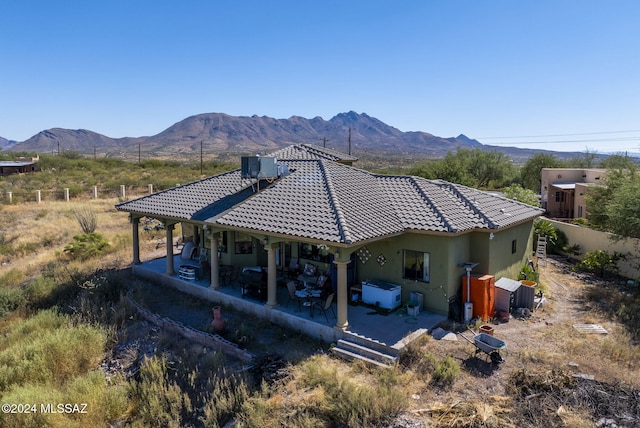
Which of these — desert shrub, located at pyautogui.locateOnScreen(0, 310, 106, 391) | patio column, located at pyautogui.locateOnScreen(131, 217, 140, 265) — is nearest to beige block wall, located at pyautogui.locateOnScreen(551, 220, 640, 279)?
desert shrub, located at pyautogui.locateOnScreen(0, 310, 106, 391)

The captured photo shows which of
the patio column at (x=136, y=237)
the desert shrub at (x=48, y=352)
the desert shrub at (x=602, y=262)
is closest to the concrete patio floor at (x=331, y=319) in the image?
the desert shrub at (x=48, y=352)

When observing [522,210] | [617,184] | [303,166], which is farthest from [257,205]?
Answer: [617,184]

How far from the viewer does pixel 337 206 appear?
43.0ft

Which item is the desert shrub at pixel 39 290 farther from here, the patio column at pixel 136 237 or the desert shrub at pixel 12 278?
the patio column at pixel 136 237

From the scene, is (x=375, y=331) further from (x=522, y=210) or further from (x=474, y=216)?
(x=522, y=210)

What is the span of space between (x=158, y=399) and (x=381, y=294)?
267 inches

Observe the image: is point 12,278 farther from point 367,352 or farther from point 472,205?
point 472,205

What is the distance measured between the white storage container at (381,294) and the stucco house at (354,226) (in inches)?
10.2

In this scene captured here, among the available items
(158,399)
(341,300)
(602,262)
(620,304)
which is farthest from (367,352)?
(602,262)

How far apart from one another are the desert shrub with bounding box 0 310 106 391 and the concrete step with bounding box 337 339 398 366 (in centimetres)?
683

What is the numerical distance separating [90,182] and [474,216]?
49072mm

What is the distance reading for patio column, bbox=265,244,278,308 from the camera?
12695 mm

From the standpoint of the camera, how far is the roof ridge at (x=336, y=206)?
1115 cm

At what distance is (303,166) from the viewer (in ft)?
57.9
